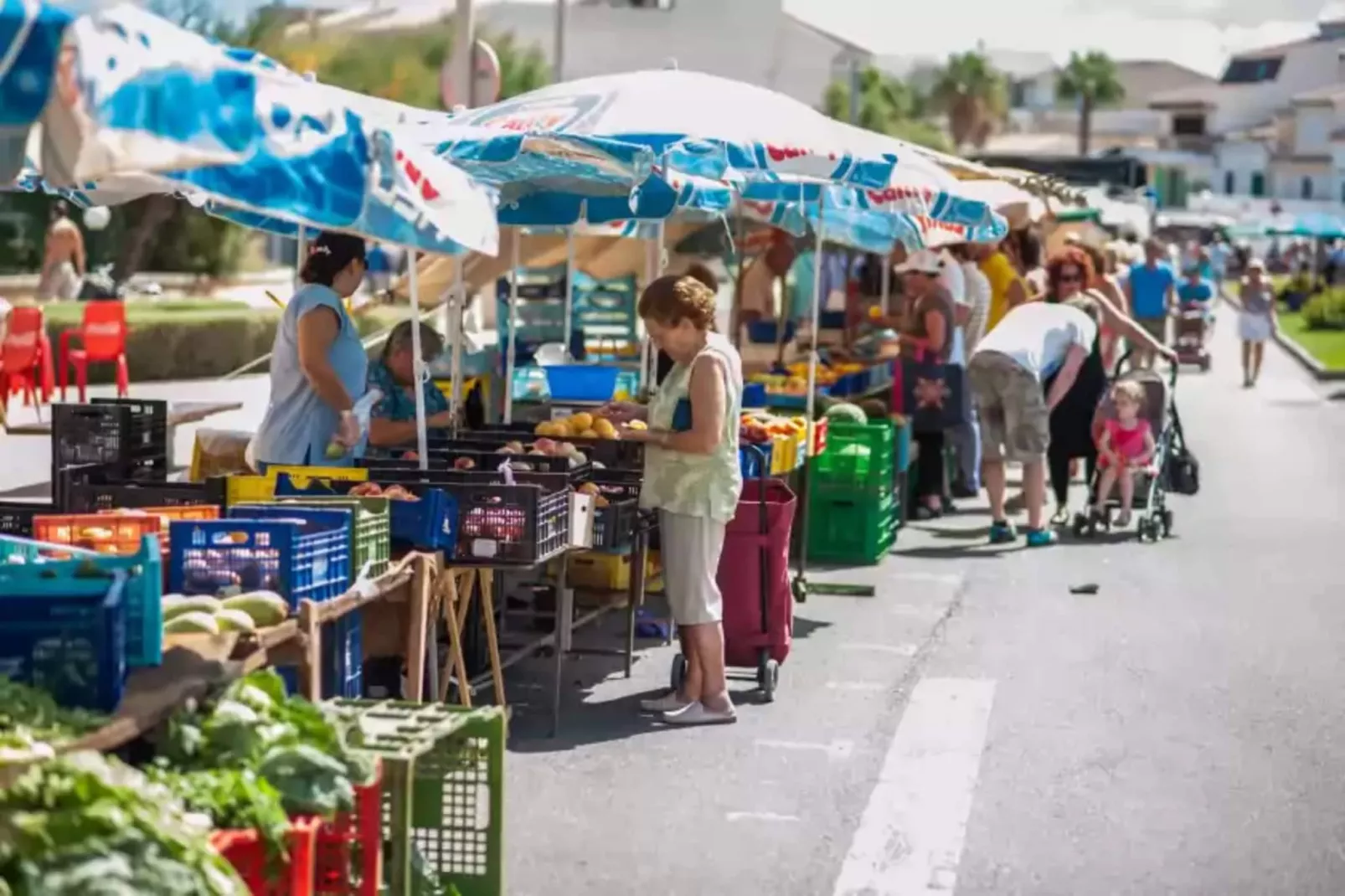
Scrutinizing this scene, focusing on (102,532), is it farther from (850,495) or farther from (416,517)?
(850,495)

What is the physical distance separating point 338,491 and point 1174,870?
3.28 metres

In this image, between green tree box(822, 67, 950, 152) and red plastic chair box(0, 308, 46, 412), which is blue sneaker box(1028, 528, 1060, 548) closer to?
red plastic chair box(0, 308, 46, 412)

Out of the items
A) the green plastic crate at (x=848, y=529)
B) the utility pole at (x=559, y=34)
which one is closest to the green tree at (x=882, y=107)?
the utility pole at (x=559, y=34)

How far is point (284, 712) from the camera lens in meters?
5.69

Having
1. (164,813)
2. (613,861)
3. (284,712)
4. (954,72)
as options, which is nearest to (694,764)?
(613,861)

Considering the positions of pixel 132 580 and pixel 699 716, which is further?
pixel 699 716

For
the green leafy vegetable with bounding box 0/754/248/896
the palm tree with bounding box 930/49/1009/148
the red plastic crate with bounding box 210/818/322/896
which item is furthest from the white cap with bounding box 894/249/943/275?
the palm tree with bounding box 930/49/1009/148

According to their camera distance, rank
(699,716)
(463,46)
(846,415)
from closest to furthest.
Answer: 1. (699,716)
2. (846,415)
3. (463,46)

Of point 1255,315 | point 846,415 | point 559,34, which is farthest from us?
point 559,34

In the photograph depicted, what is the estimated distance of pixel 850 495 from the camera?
1417 centimetres

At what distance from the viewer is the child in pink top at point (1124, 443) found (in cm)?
1565

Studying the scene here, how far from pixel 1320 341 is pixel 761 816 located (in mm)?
40570

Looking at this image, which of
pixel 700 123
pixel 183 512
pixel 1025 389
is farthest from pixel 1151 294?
pixel 183 512

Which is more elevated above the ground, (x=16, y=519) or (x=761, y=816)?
(x=16, y=519)
